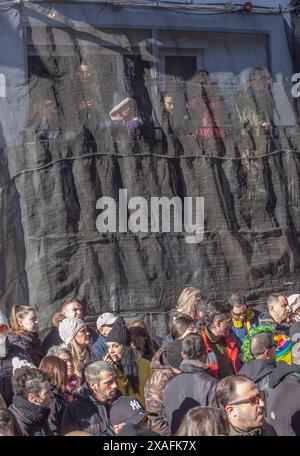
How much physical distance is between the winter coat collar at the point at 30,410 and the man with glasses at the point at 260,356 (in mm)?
1267

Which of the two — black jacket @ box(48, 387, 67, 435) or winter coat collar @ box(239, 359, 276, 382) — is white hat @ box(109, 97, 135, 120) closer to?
winter coat collar @ box(239, 359, 276, 382)

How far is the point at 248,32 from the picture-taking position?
9398mm

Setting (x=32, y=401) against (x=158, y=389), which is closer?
(x=32, y=401)

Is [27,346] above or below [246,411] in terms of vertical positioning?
above

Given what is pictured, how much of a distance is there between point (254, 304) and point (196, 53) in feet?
7.83

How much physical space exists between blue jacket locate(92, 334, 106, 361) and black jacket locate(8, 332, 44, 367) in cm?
40

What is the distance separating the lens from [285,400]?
5316 mm

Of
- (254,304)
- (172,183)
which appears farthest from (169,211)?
(254,304)

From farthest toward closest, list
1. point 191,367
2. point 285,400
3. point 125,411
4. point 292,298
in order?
point 292,298 < point 191,367 < point 125,411 < point 285,400

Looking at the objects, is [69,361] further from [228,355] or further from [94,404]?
[228,355]

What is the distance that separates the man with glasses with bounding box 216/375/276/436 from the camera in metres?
4.84

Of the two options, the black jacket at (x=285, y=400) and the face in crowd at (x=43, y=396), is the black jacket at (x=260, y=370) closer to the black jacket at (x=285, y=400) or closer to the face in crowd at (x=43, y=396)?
the black jacket at (x=285, y=400)

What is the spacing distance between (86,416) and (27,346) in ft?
5.45

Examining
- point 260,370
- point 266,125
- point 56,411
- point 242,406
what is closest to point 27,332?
point 56,411
